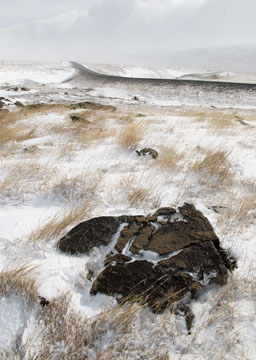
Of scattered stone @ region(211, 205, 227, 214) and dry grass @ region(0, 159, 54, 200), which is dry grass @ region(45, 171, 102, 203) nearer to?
dry grass @ region(0, 159, 54, 200)

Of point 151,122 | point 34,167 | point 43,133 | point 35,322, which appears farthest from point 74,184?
point 151,122

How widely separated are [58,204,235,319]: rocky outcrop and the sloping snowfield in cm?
10

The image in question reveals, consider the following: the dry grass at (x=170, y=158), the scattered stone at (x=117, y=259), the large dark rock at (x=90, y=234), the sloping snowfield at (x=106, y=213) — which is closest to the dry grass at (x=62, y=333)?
the sloping snowfield at (x=106, y=213)

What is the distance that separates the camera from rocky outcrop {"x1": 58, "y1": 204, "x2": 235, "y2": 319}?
77.7 inches

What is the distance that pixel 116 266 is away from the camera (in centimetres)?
218

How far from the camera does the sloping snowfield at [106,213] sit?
63.9 inches

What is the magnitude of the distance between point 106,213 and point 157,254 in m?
1.06

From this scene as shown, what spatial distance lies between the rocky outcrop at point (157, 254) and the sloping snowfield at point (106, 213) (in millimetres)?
104

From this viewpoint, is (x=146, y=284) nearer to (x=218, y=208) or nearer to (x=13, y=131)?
(x=218, y=208)

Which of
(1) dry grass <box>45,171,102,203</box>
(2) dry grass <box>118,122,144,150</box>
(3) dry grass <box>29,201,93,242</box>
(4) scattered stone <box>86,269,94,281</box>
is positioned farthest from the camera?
(2) dry grass <box>118,122,144,150</box>

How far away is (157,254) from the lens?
2.32 metres

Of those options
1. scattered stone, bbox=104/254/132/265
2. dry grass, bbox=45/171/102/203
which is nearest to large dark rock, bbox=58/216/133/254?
scattered stone, bbox=104/254/132/265

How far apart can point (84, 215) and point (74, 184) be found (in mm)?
912

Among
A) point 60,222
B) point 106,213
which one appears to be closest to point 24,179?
point 60,222
